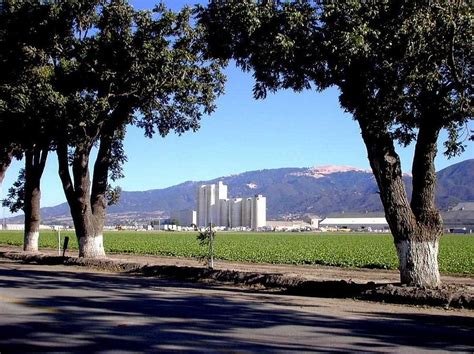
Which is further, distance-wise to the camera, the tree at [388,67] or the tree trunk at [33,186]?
the tree trunk at [33,186]

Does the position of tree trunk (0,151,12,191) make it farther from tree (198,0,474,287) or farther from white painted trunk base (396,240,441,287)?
white painted trunk base (396,240,441,287)

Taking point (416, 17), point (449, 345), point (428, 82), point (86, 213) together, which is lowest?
point (449, 345)

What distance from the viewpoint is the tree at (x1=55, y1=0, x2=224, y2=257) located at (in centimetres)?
2540

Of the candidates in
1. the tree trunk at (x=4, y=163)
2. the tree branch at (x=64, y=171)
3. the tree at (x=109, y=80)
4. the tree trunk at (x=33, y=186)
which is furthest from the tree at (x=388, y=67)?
the tree trunk at (x=4, y=163)

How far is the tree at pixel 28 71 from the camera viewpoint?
24406 mm

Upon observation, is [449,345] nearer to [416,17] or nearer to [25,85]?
[416,17]

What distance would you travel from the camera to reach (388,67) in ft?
49.1

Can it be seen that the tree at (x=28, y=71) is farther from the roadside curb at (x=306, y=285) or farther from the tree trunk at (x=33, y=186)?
the tree trunk at (x=33, y=186)

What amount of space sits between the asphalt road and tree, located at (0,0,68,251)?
30.3 ft

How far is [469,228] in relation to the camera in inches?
6506

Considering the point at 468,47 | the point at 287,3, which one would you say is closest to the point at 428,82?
the point at 468,47

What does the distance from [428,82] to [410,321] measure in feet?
19.9

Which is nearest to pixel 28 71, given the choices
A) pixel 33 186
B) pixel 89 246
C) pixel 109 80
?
pixel 109 80

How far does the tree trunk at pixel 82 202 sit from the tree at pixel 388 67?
43.6ft
